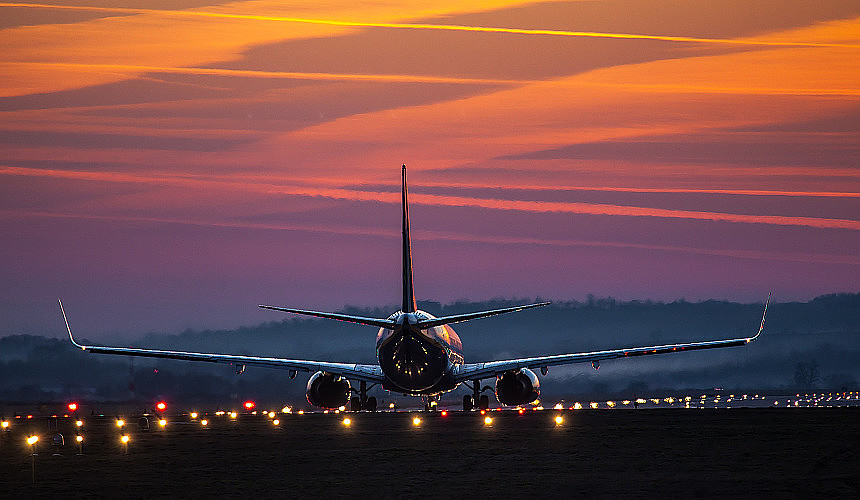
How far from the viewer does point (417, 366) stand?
79.4 m

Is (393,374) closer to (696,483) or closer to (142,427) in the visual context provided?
(142,427)

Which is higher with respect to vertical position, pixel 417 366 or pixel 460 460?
pixel 417 366

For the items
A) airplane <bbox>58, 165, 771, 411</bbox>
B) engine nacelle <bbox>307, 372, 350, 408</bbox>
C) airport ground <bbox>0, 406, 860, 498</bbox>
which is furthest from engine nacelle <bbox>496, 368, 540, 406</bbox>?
airport ground <bbox>0, 406, 860, 498</bbox>

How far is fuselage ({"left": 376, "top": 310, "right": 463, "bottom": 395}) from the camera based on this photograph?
7719 centimetres

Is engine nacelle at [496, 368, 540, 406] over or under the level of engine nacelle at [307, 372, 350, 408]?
under

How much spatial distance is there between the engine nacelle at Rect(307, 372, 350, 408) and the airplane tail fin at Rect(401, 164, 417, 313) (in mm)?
9613

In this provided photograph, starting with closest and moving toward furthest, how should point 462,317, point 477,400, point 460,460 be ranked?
point 460,460, point 462,317, point 477,400

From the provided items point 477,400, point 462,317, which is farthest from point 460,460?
point 477,400

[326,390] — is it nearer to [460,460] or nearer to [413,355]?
[413,355]

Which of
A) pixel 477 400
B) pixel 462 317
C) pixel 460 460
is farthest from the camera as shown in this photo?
pixel 477 400

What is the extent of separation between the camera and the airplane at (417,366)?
79.6 m

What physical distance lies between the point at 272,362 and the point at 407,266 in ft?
46.3

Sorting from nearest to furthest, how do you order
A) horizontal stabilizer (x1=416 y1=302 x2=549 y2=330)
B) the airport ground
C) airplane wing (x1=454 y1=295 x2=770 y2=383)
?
the airport ground → horizontal stabilizer (x1=416 y1=302 x2=549 y2=330) → airplane wing (x1=454 y1=295 x2=770 y2=383)

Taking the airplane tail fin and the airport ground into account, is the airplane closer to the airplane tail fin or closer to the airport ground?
the airplane tail fin
